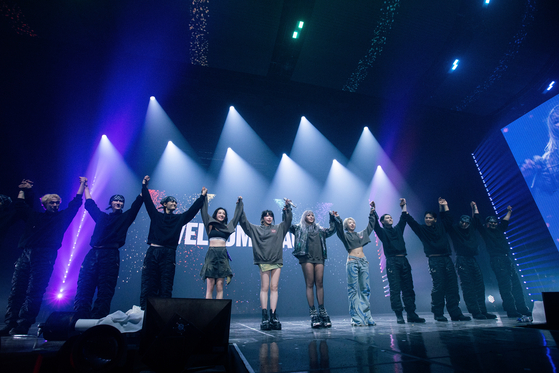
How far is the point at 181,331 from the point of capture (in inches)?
54.6

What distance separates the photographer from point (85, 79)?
561cm

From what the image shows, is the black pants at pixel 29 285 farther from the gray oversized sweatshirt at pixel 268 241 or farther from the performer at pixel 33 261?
the gray oversized sweatshirt at pixel 268 241

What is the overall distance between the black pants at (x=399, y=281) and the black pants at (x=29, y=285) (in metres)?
4.83

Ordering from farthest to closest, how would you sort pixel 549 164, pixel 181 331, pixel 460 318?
pixel 549 164, pixel 460 318, pixel 181 331

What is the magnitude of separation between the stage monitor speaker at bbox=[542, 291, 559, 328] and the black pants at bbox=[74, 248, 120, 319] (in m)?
5.01

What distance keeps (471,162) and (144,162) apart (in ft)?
29.2

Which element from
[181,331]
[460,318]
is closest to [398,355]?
[181,331]

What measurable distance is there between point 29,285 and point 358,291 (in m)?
4.45

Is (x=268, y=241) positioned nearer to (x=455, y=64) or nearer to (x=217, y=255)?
(x=217, y=255)

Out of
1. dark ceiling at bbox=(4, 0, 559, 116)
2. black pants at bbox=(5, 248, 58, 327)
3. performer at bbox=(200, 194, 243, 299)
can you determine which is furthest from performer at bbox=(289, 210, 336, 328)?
dark ceiling at bbox=(4, 0, 559, 116)

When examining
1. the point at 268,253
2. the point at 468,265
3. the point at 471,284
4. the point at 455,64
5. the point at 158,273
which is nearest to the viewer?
the point at 158,273

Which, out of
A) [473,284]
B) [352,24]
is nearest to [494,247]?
[473,284]

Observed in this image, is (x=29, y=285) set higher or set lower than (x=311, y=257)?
lower

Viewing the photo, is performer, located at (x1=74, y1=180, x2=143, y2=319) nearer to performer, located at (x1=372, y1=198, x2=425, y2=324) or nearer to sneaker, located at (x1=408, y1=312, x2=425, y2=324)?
performer, located at (x1=372, y1=198, x2=425, y2=324)
